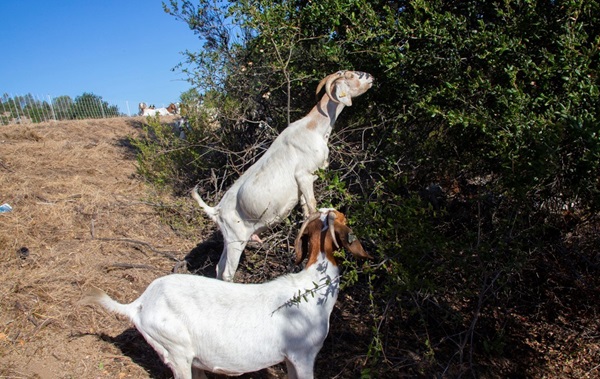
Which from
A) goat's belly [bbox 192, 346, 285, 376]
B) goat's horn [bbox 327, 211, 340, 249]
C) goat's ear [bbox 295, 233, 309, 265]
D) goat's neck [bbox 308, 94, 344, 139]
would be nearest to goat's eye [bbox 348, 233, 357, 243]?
goat's horn [bbox 327, 211, 340, 249]

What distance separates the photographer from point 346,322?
4469 mm

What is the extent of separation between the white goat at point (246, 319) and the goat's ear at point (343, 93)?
1.55 metres

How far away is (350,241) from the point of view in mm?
3125

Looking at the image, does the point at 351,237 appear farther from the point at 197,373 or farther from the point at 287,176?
the point at 197,373

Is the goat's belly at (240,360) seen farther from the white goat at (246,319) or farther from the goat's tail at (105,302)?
the goat's tail at (105,302)

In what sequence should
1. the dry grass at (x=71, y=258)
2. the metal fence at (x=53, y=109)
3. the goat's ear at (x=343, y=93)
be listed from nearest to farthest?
the dry grass at (x=71, y=258), the goat's ear at (x=343, y=93), the metal fence at (x=53, y=109)

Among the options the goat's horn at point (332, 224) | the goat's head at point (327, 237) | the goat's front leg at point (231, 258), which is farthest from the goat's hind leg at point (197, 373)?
the goat's horn at point (332, 224)

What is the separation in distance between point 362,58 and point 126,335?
3.46 m

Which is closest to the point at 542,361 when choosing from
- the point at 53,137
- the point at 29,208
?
the point at 29,208

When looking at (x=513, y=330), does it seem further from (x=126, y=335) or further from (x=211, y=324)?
(x=126, y=335)

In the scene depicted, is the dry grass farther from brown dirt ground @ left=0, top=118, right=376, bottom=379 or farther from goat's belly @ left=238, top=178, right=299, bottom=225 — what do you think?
goat's belly @ left=238, top=178, right=299, bottom=225

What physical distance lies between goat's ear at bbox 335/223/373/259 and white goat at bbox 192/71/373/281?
113 cm

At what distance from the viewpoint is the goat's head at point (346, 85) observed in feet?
14.5

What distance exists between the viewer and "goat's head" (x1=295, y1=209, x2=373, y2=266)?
125 inches
